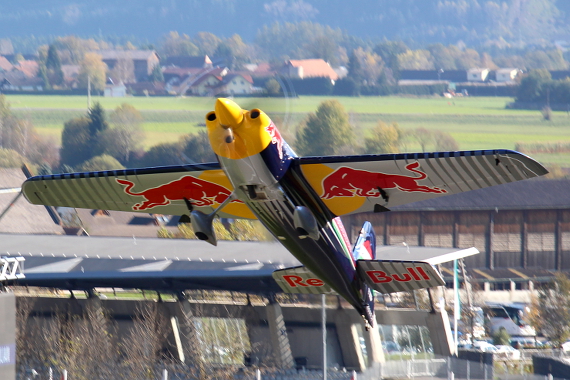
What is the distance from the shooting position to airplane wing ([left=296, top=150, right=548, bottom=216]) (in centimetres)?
1855

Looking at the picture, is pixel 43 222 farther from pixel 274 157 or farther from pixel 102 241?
pixel 274 157

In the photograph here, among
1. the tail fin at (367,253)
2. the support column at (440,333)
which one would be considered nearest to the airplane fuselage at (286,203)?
the tail fin at (367,253)

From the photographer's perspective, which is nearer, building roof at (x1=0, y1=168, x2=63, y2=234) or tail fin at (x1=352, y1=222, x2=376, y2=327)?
tail fin at (x1=352, y1=222, x2=376, y2=327)

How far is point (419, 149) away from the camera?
138500 mm

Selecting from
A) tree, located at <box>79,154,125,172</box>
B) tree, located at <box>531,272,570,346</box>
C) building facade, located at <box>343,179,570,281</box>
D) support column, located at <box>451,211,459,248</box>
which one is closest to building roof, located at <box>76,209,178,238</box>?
building facade, located at <box>343,179,570,281</box>

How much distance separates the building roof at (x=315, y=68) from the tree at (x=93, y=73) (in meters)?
43.3

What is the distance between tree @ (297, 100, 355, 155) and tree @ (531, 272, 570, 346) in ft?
171

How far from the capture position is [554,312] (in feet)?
211

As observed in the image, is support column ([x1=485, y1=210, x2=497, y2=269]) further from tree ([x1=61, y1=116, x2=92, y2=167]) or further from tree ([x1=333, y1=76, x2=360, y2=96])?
tree ([x1=333, y1=76, x2=360, y2=96])

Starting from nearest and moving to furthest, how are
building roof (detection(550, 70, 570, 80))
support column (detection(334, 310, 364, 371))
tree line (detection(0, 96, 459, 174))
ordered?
1. support column (detection(334, 310, 364, 371))
2. tree line (detection(0, 96, 459, 174))
3. building roof (detection(550, 70, 570, 80))

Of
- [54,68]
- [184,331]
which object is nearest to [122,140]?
[54,68]

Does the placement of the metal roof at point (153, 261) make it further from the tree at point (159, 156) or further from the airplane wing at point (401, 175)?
the tree at point (159, 156)

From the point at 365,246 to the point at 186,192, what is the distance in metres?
6.79

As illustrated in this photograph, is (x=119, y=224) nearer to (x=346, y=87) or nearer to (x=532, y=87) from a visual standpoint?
(x=346, y=87)
